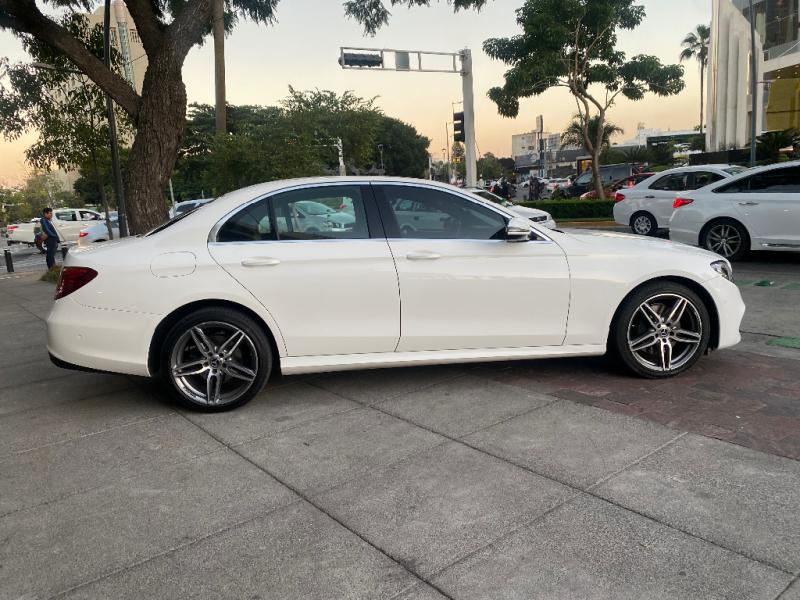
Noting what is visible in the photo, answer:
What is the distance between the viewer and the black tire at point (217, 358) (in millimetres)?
4188

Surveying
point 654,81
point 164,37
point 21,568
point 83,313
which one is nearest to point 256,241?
point 83,313

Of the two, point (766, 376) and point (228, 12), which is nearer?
point (766, 376)

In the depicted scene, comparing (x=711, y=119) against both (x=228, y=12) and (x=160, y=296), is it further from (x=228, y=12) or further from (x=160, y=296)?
(x=160, y=296)

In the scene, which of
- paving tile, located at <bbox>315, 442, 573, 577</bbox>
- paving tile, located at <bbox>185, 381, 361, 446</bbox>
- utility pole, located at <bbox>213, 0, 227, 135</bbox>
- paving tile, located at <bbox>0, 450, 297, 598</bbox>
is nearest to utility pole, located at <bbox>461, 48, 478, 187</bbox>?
utility pole, located at <bbox>213, 0, 227, 135</bbox>

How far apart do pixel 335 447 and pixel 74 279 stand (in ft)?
6.77

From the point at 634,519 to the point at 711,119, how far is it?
5337 centimetres

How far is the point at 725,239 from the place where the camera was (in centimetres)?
990

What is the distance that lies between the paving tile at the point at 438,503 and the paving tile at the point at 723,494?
0.37 metres

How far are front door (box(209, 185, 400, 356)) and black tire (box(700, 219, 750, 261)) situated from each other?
293 inches

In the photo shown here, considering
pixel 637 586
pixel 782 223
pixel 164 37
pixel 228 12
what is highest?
pixel 228 12

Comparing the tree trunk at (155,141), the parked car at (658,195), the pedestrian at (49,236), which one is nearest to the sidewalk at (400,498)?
the tree trunk at (155,141)

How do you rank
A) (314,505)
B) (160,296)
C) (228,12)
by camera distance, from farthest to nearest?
(228,12) → (160,296) → (314,505)

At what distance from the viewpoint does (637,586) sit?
7.66 feet

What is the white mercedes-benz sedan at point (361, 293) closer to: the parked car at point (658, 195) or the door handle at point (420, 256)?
the door handle at point (420, 256)
